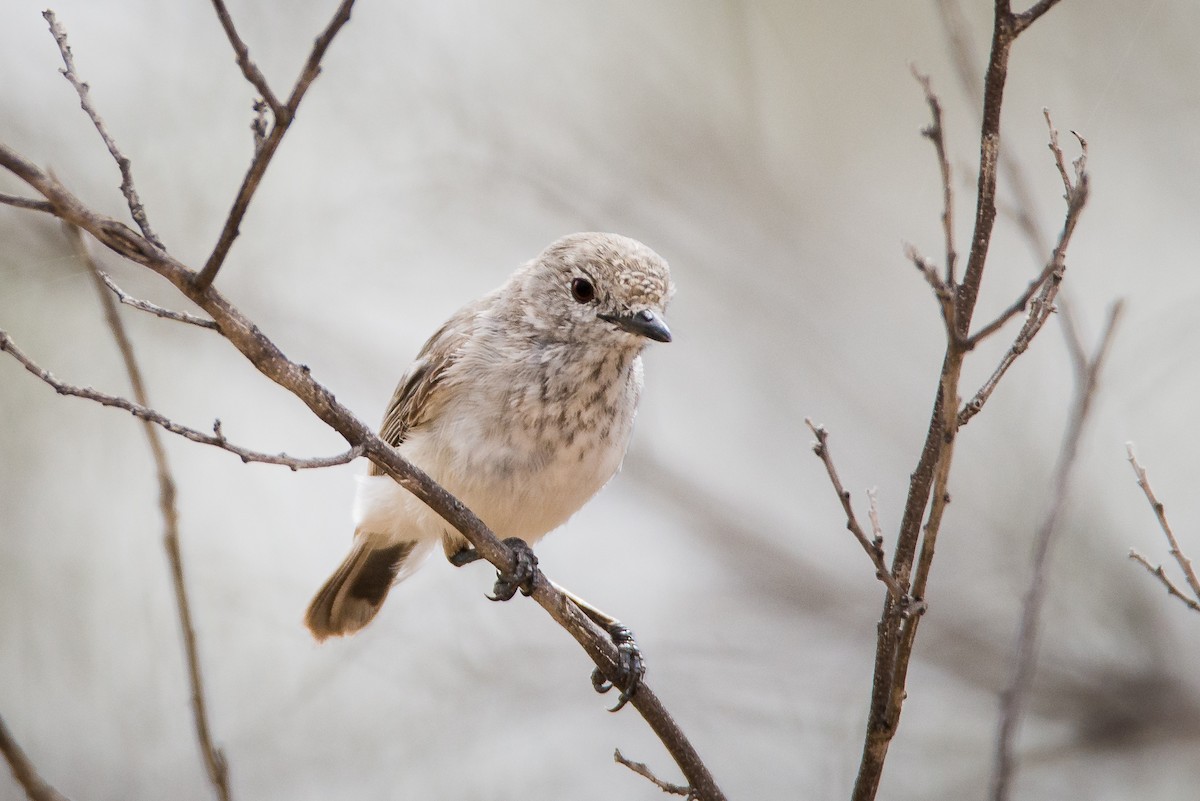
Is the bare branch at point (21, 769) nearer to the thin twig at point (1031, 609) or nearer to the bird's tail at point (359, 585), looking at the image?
the thin twig at point (1031, 609)

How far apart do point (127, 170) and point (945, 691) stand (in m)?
6.47

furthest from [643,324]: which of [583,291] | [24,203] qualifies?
[24,203]

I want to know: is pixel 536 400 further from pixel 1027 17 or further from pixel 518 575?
pixel 1027 17

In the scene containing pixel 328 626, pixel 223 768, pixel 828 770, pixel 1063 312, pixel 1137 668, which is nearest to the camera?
pixel 223 768

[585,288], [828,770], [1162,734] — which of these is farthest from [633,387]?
[1162,734]

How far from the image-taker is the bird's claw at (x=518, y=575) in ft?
11.4

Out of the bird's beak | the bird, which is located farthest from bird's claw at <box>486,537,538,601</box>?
the bird's beak

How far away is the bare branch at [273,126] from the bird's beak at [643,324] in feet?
6.06

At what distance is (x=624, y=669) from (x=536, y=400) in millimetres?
927

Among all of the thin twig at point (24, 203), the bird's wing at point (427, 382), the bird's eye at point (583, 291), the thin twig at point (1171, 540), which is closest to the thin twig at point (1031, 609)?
the thin twig at point (1171, 540)

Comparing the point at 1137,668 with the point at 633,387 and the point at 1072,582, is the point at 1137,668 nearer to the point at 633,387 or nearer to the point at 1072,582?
the point at 1072,582

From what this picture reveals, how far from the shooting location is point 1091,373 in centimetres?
336

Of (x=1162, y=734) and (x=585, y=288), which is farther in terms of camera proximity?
(x=1162, y=734)

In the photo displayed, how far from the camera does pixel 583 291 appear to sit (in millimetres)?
4125
